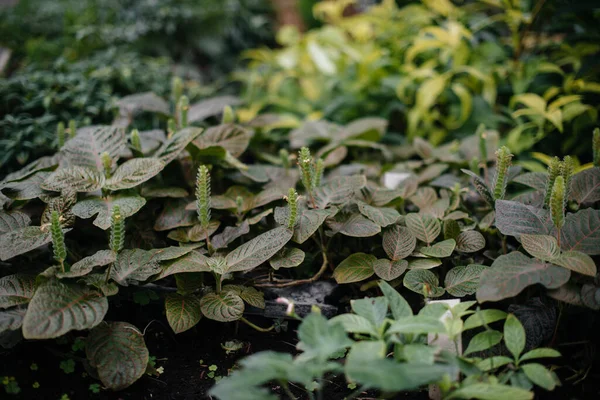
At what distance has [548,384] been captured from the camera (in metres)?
1.06

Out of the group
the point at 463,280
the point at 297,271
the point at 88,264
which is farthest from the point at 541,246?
the point at 88,264

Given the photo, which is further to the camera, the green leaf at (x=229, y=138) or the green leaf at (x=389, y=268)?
the green leaf at (x=229, y=138)

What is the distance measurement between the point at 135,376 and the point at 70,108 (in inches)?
61.8

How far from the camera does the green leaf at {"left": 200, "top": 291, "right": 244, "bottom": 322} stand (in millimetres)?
1328

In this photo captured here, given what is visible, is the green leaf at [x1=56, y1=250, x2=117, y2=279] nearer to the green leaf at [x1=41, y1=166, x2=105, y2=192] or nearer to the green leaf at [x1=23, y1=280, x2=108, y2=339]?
the green leaf at [x1=23, y1=280, x2=108, y2=339]

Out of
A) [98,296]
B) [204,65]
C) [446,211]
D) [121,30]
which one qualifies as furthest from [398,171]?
[204,65]

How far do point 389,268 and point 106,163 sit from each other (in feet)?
3.09

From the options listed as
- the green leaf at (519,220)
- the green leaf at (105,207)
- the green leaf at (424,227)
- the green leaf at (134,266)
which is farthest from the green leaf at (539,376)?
the green leaf at (105,207)

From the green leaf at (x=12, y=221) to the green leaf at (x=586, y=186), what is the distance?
5.54 feet

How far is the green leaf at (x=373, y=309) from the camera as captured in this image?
1.13m

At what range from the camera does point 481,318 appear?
118 centimetres

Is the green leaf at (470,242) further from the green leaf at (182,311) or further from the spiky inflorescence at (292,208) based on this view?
the green leaf at (182,311)

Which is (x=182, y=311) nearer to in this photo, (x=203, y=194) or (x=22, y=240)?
(x=203, y=194)

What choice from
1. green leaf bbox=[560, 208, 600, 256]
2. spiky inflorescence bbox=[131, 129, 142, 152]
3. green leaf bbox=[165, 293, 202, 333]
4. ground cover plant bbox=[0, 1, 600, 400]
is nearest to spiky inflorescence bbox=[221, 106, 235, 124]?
ground cover plant bbox=[0, 1, 600, 400]
